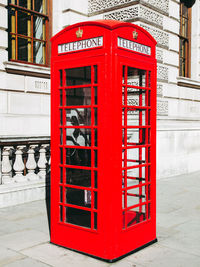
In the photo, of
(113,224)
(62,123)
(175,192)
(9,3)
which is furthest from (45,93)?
(113,224)

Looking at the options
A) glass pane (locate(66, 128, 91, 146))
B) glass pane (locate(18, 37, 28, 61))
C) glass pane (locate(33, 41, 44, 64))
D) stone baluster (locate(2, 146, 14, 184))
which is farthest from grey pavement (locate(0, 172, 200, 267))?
glass pane (locate(33, 41, 44, 64))

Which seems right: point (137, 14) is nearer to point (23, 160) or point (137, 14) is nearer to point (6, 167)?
point (23, 160)

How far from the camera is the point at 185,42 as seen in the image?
38.7 ft

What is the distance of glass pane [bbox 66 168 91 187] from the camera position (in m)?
3.88

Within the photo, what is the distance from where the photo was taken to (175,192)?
7.49m

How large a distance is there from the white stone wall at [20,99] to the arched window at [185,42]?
5.00 m

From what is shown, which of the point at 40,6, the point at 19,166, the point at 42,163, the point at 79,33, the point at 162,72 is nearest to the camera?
the point at 79,33

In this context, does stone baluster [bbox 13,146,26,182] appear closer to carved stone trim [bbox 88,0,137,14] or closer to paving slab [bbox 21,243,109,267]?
paving slab [bbox 21,243,109,267]

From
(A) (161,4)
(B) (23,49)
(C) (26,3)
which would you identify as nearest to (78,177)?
(B) (23,49)

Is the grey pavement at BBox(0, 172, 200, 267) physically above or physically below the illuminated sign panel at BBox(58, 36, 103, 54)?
below

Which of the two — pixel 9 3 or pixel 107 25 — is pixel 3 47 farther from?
pixel 107 25

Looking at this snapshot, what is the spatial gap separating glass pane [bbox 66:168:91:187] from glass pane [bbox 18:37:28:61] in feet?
17.5

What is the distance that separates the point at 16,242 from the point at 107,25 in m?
2.68

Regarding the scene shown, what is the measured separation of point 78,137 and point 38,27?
19.5 feet
